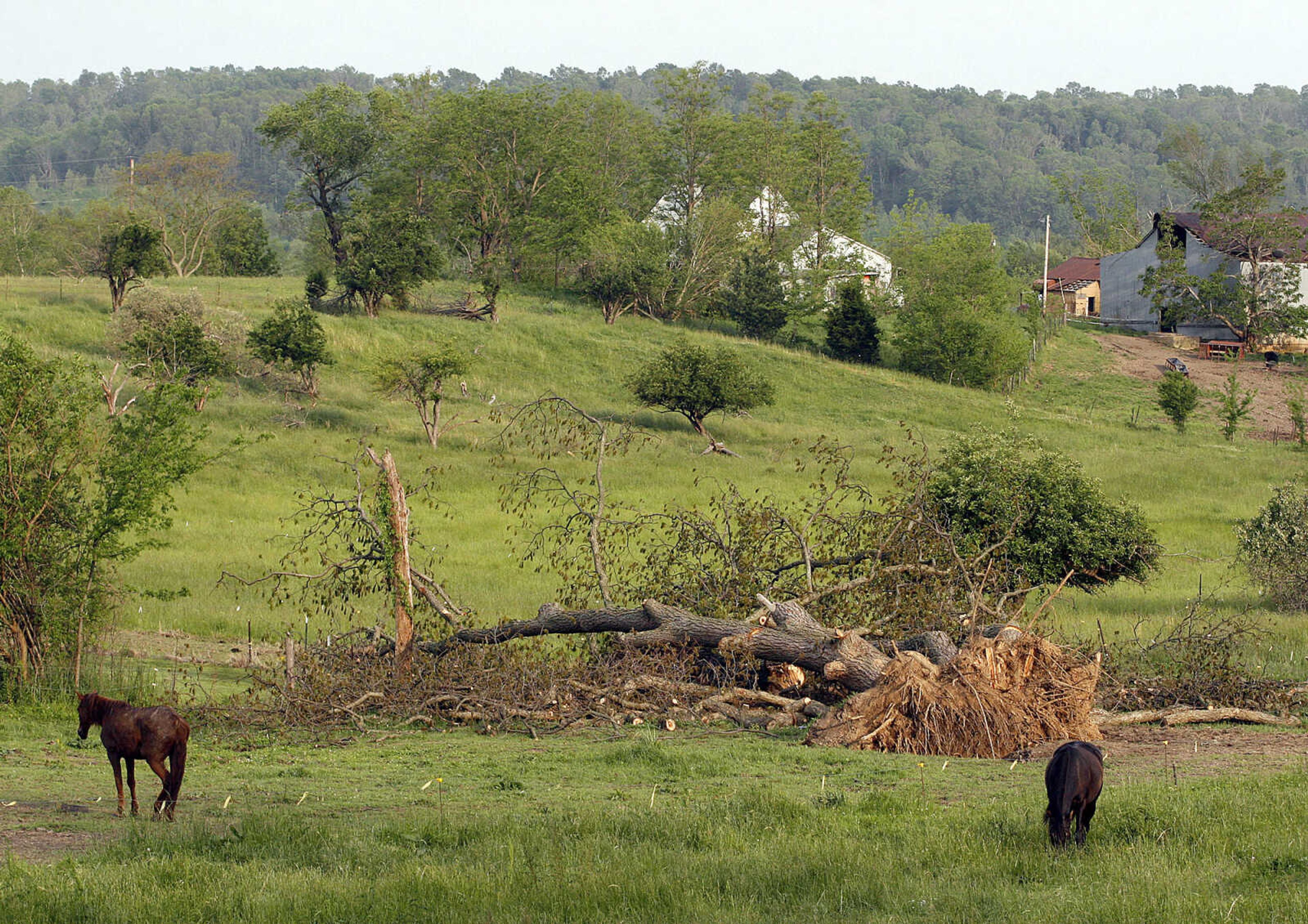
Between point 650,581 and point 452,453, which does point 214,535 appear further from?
point 650,581

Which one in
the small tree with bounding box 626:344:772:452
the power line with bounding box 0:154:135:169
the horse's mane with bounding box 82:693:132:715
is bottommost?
the horse's mane with bounding box 82:693:132:715

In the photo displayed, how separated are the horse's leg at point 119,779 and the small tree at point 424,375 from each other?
2793cm

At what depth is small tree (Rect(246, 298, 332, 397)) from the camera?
128 feet

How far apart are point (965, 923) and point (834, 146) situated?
258ft

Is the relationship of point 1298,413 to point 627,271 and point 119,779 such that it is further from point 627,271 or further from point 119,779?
point 119,779

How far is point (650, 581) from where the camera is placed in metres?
15.3

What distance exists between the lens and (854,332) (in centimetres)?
5919

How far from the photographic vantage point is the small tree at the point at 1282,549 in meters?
21.1

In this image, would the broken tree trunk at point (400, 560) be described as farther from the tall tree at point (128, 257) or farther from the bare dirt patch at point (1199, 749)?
the tall tree at point (128, 257)

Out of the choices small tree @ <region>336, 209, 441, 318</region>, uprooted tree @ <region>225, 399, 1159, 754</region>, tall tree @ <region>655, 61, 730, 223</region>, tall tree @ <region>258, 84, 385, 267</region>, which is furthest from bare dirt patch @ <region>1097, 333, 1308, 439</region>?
tall tree @ <region>258, 84, 385, 267</region>

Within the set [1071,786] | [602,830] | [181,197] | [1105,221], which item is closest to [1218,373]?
[1105,221]

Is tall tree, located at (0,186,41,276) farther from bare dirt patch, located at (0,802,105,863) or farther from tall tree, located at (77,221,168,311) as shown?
bare dirt patch, located at (0,802,105,863)

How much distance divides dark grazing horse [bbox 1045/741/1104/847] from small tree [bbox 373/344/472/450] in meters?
30.4

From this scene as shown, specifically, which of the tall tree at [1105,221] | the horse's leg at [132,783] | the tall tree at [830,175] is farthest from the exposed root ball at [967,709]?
the tall tree at [1105,221]
